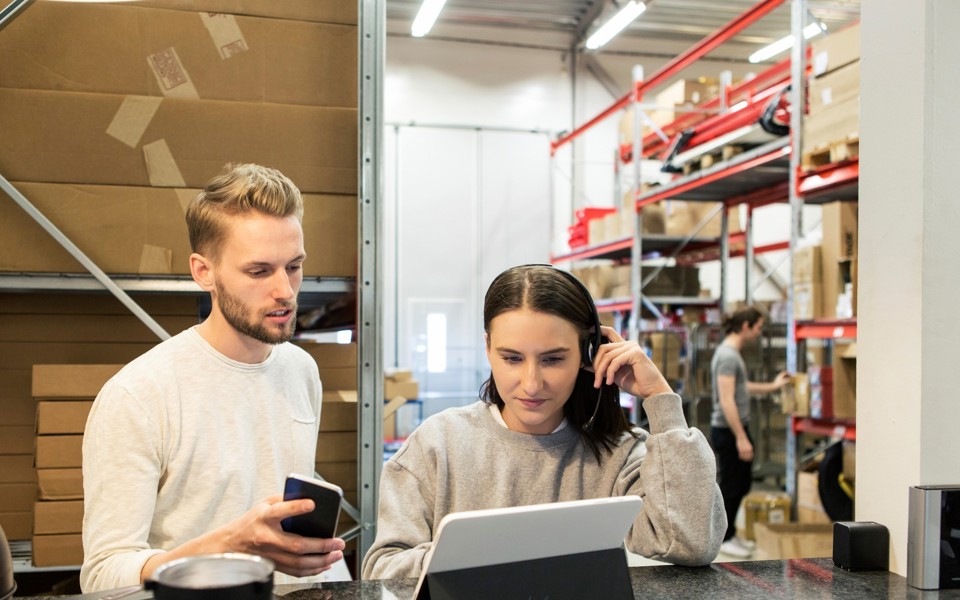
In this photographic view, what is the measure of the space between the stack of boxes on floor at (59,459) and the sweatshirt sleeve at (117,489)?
1.00 metres

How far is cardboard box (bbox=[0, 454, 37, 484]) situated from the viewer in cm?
252

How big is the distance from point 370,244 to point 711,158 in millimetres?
4040

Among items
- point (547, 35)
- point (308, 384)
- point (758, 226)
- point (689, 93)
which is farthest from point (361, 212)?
point (758, 226)

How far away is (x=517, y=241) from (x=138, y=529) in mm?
8587

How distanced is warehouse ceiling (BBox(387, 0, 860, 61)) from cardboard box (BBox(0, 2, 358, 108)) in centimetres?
703

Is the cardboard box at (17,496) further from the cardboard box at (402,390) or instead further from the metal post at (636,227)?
the metal post at (636,227)

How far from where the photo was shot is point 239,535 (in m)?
1.12

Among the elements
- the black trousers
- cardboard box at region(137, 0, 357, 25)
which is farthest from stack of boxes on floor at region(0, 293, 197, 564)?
the black trousers

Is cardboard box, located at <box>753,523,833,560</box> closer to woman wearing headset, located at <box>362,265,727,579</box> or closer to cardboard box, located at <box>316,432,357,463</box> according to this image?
cardboard box, located at <box>316,432,357,463</box>

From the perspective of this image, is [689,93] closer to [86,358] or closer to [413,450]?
[86,358]

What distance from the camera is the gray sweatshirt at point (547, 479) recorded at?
4.35 ft

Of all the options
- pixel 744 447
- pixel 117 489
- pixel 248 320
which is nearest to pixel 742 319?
pixel 744 447

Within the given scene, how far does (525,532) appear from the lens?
894 millimetres

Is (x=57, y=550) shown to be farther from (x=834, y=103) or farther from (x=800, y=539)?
(x=834, y=103)
